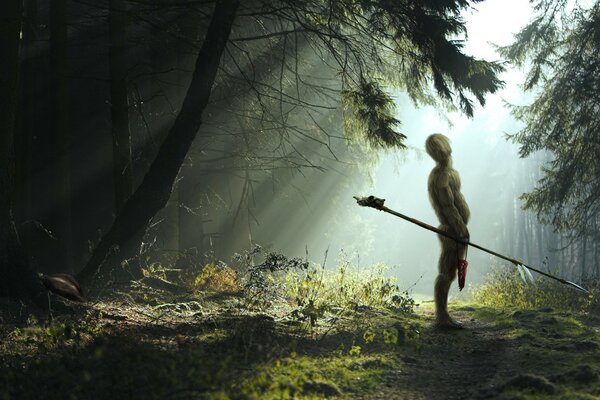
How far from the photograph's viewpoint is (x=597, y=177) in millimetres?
14438

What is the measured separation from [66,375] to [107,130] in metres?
10.5

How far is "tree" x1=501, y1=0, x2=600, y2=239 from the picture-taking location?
14156mm

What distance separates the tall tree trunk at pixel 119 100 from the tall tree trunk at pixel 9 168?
2.74 metres

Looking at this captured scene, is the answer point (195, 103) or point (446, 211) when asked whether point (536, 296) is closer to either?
point (446, 211)

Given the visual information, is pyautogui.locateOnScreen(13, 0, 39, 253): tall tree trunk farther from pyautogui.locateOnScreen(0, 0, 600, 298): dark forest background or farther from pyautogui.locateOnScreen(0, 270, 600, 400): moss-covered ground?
pyautogui.locateOnScreen(0, 270, 600, 400): moss-covered ground

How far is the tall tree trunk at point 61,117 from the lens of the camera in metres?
11.6

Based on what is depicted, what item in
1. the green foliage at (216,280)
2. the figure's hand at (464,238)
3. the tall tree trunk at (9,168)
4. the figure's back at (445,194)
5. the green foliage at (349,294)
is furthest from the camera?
the green foliage at (216,280)

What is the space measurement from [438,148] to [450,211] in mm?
803

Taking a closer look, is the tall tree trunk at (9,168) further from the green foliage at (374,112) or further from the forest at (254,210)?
the green foliage at (374,112)

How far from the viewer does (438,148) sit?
7648mm

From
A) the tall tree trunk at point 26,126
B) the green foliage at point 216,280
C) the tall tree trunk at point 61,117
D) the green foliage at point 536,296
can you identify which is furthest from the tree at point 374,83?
the tall tree trunk at point 26,126

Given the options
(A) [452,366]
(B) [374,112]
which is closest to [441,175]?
(B) [374,112]

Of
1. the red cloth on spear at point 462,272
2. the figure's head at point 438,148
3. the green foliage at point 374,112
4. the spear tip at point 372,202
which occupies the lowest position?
the red cloth on spear at point 462,272

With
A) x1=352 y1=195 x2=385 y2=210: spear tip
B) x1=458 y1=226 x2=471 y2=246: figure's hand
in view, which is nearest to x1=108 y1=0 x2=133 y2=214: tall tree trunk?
x1=352 y1=195 x2=385 y2=210: spear tip
